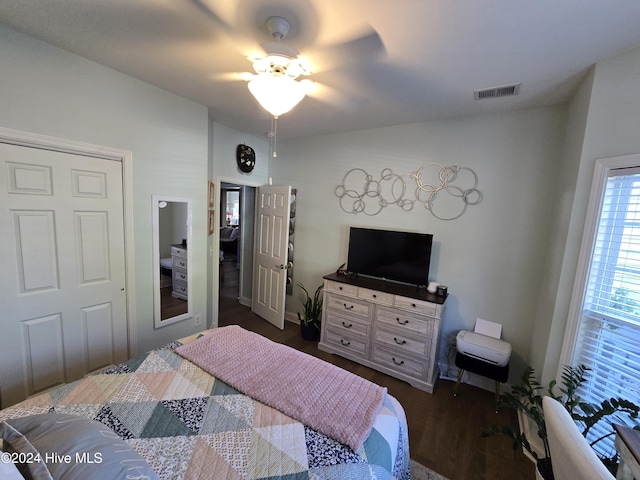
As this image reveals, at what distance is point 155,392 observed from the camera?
1258 mm

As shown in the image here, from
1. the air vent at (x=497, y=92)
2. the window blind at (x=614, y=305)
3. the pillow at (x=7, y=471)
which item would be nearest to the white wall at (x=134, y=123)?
the pillow at (x=7, y=471)

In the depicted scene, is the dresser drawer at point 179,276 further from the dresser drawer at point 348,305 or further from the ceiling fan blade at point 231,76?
the ceiling fan blade at point 231,76

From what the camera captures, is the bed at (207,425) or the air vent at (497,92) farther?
the air vent at (497,92)

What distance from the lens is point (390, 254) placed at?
9.25 ft

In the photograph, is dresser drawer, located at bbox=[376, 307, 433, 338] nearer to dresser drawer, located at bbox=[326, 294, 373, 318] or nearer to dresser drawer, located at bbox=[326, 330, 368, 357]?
dresser drawer, located at bbox=[326, 294, 373, 318]

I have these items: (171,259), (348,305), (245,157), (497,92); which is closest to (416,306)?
(348,305)

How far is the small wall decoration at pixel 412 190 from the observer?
8.34ft

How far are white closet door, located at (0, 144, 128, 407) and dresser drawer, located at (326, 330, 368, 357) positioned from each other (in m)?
2.00

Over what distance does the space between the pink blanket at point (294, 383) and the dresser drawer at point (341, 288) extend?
1219 millimetres

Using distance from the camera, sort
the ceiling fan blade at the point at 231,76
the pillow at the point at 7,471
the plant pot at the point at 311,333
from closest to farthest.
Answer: the pillow at the point at 7,471
the ceiling fan blade at the point at 231,76
the plant pot at the point at 311,333

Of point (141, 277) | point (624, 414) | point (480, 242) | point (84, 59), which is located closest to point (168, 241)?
point (141, 277)

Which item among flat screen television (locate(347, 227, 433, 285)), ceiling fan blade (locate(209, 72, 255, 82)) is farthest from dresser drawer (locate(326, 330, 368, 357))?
ceiling fan blade (locate(209, 72, 255, 82))

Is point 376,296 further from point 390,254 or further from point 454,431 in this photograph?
point 454,431

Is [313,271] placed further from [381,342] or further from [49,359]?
[49,359]
